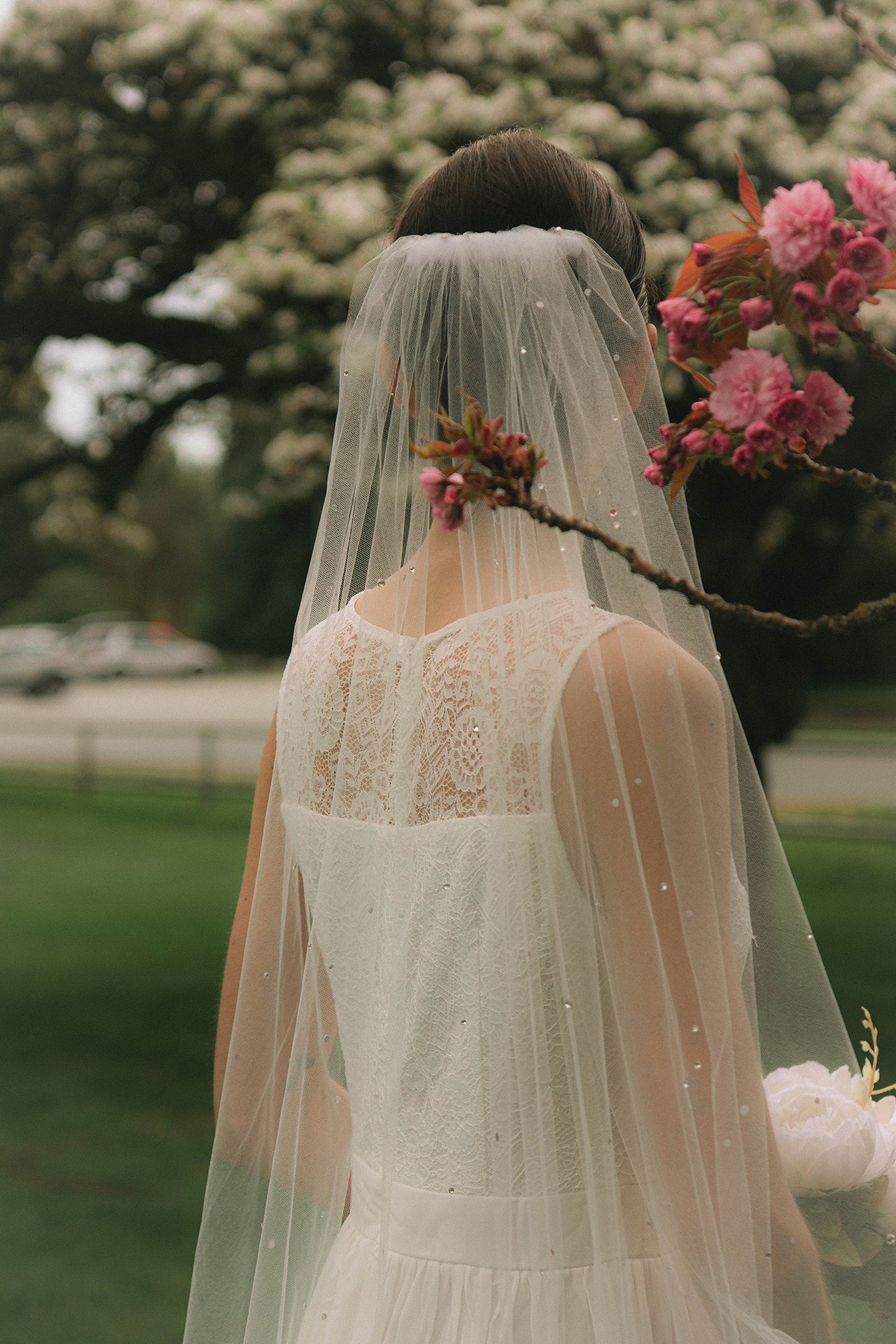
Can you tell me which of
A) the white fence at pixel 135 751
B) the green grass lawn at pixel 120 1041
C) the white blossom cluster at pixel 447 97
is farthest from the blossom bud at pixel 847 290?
the white fence at pixel 135 751

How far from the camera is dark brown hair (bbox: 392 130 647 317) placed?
1273mm

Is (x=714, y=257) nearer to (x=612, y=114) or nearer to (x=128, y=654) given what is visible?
(x=612, y=114)

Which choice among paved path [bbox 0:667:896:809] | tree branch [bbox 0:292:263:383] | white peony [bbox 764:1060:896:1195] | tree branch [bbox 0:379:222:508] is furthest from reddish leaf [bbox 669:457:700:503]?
paved path [bbox 0:667:896:809]

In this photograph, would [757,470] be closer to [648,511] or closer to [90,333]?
[648,511]

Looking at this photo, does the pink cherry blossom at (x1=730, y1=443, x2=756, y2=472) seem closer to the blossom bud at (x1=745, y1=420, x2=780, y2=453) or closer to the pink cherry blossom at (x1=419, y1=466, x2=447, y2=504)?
the blossom bud at (x1=745, y1=420, x2=780, y2=453)

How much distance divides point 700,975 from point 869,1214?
0.33 m

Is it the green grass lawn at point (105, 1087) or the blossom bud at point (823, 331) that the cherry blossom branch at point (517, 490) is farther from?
the green grass lawn at point (105, 1087)

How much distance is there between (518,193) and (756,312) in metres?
0.41

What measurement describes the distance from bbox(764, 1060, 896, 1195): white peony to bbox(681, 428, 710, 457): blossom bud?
0.65 metres

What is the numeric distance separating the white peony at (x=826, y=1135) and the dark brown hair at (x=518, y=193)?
851 millimetres

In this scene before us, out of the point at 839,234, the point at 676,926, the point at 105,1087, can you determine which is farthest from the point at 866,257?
the point at 105,1087

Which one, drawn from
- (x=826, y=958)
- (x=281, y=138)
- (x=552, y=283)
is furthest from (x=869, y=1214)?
(x=826, y=958)

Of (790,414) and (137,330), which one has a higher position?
(137,330)

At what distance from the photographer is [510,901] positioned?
3.84 feet
